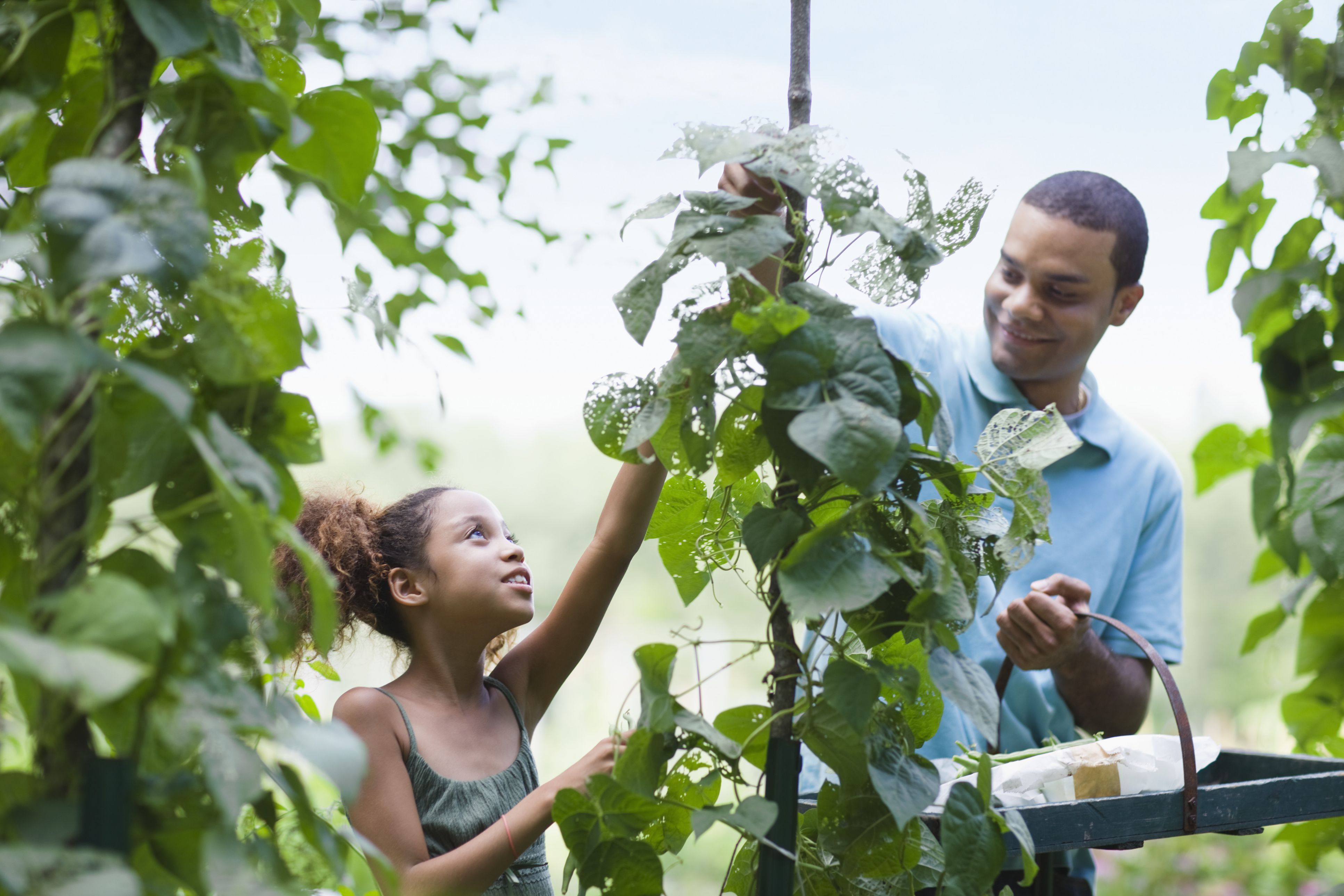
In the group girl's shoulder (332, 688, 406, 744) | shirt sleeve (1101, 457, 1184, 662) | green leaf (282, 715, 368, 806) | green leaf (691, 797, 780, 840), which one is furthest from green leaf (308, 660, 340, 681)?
shirt sleeve (1101, 457, 1184, 662)

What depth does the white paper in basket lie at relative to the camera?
895 mm

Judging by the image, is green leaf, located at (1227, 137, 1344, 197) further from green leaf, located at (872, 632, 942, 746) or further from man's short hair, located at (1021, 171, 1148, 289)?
man's short hair, located at (1021, 171, 1148, 289)

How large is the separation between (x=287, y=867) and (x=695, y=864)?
292cm

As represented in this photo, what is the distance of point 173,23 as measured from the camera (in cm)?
44

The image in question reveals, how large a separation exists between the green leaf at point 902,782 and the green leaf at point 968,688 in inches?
1.8

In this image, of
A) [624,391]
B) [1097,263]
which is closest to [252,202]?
[624,391]

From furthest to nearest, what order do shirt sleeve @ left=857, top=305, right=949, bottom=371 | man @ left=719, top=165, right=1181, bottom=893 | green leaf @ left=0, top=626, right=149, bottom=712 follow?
shirt sleeve @ left=857, top=305, right=949, bottom=371 → man @ left=719, top=165, right=1181, bottom=893 → green leaf @ left=0, top=626, right=149, bottom=712

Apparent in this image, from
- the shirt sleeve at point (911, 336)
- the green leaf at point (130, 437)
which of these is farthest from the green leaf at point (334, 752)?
the shirt sleeve at point (911, 336)

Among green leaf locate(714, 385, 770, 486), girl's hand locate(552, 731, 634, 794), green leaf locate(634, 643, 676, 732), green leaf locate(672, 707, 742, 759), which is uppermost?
green leaf locate(714, 385, 770, 486)

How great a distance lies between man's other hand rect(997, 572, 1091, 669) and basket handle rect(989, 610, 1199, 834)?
0.12ft

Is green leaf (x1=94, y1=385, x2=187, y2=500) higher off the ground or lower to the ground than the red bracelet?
higher

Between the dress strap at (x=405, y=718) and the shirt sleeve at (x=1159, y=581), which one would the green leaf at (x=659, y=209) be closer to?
the dress strap at (x=405, y=718)

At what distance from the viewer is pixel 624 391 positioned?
2.14 ft

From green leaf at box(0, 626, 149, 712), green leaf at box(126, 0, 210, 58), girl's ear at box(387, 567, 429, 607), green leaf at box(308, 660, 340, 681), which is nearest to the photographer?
green leaf at box(0, 626, 149, 712)
